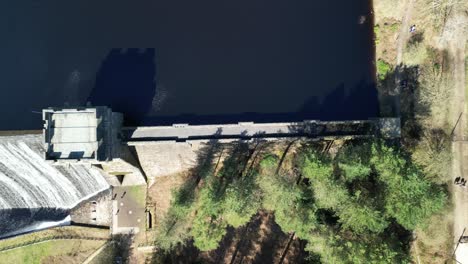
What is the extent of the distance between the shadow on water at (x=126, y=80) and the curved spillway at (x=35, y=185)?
9128 mm

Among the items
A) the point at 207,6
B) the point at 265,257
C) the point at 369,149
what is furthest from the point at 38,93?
the point at 369,149

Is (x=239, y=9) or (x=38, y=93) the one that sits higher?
(x=239, y=9)

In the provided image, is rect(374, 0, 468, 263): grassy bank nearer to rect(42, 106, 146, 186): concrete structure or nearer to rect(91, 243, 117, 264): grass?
rect(42, 106, 146, 186): concrete structure

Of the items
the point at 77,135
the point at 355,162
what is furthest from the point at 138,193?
the point at 355,162

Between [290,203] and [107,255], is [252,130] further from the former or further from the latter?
[107,255]

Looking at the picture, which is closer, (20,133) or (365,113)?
(20,133)

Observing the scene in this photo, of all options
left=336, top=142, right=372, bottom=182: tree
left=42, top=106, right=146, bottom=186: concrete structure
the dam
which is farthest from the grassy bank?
left=42, top=106, right=146, bottom=186: concrete structure

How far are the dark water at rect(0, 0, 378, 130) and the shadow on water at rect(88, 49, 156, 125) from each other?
0.41 ft

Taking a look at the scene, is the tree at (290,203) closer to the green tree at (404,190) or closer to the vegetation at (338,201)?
the vegetation at (338,201)

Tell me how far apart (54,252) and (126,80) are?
79.1 feet

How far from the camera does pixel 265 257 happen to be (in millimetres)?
52469

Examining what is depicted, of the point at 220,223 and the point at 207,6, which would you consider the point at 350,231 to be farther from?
the point at 207,6

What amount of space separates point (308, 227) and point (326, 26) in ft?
83.8

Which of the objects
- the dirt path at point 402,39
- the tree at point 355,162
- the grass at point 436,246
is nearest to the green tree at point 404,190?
the tree at point 355,162
